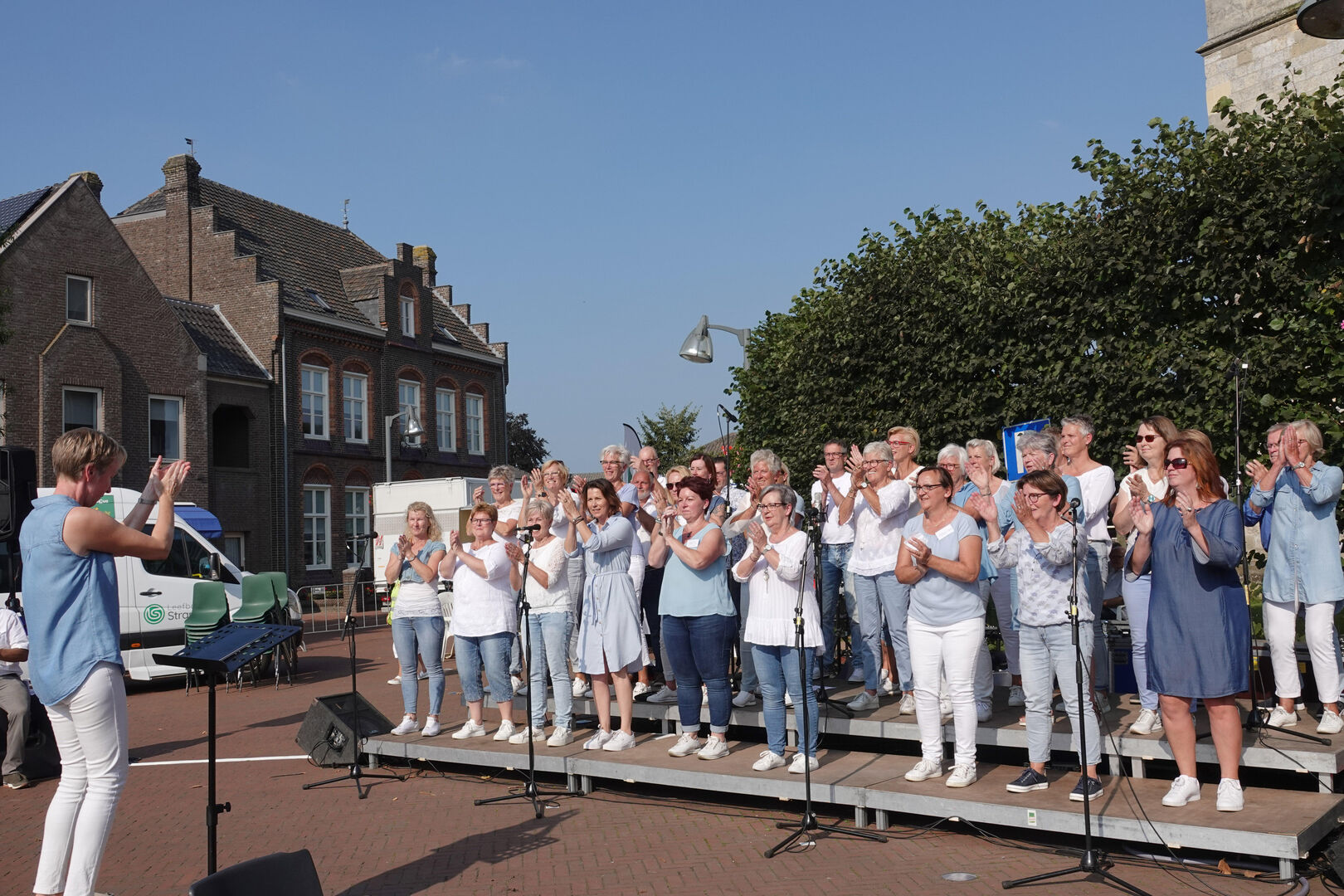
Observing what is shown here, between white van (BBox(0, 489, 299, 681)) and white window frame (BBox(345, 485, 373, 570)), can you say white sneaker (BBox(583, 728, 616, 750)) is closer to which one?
white van (BBox(0, 489, 299, 681))

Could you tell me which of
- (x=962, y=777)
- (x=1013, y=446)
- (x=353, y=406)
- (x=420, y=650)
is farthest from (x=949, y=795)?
(x=353, y=406)

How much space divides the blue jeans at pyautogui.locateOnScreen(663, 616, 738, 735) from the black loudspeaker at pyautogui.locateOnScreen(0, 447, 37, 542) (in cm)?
467

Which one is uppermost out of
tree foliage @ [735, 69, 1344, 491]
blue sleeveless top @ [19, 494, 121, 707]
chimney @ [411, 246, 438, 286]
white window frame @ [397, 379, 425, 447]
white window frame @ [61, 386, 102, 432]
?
chimney @ [411, 246, 438, 286]

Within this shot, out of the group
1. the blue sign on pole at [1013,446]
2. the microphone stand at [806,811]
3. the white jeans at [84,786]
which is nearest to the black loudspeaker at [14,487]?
the white jeans at [84,786]

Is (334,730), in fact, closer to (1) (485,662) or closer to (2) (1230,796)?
(1) (485,662)

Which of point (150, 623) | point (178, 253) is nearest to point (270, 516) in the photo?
point (178, 253)

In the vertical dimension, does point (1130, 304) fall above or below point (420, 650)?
above

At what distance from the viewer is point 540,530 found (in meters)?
8.09

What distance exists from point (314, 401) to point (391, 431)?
2.89 m

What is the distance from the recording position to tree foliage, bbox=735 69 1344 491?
9.88m

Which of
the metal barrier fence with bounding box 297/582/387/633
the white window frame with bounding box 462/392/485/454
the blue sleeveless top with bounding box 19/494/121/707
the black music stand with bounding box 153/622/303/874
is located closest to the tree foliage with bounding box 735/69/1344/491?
the black music stand with bounding box 153/622/303/874

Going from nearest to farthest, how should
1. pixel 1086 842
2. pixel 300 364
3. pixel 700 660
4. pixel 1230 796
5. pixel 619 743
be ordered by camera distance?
1. pixel 1086 842
2. pixel 1230 796
3. pixel 700 660
4. pixel 619 743
5. pixel 300 364

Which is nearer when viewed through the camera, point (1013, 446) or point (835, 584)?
point (835, 584)

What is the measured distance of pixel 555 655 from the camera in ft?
26.2
